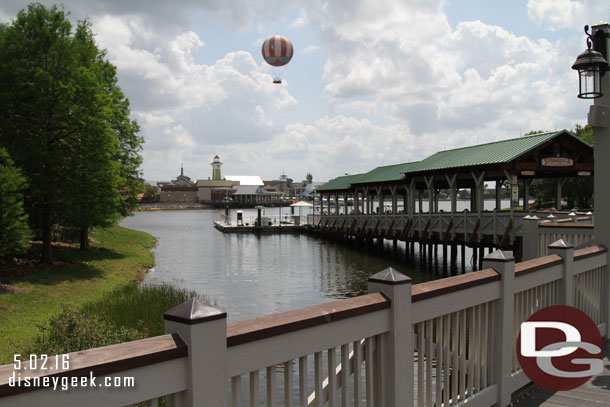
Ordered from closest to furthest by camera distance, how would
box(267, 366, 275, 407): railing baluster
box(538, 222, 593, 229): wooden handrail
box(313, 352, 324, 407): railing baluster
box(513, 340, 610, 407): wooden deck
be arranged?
box(267, 366, 275, 407): railing baluster < box(313, 352, 324, 407): railing baluster < box(513, 340, 610, 407): wooden deck < box(538, 222, 593, 229): wooden handrail

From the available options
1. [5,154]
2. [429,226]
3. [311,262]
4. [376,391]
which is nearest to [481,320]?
[376,391]

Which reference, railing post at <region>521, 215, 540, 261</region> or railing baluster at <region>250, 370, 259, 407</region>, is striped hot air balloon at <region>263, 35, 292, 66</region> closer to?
railing post at <region>521, 215, 540, 261</region>

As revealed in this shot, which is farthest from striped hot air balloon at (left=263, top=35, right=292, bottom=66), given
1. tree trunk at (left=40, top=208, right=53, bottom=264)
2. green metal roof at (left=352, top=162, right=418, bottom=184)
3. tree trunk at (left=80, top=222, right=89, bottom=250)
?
tree trunk at (left=40, top=208, right=53, bottom=264)

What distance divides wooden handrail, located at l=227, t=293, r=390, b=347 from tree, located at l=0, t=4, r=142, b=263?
1877cm

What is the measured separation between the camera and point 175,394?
2.33 m

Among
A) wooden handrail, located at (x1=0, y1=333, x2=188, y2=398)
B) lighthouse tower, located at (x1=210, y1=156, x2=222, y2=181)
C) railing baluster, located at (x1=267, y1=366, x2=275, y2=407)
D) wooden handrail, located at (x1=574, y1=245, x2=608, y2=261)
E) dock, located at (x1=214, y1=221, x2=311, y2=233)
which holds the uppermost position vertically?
lighthouse tower, located at (x1=210, y1=156, x2=222, y2=181)

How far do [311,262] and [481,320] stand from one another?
28.2 metres

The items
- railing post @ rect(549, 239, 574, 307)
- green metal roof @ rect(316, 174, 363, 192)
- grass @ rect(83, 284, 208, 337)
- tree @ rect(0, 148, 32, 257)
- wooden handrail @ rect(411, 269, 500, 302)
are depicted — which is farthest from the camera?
green metal roof @ rect(316, 174, 363, 192)

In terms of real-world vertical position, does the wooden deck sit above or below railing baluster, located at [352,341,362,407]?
below

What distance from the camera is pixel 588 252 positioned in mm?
6480

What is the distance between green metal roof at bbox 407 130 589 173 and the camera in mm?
23000

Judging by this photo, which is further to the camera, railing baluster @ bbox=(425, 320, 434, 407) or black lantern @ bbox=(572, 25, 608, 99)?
black lantern @ bbox=(572, 25, 608, 99)

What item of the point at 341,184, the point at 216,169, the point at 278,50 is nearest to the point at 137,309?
the point at 278,50

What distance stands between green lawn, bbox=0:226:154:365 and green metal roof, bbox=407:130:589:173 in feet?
56.2
